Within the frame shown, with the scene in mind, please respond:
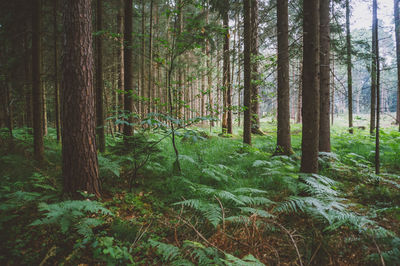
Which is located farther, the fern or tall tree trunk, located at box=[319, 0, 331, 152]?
tall tree trunk, located at box=[319, 0, 331, 152]

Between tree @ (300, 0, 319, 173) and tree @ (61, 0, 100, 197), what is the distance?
157 inches

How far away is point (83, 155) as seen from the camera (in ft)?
10.2

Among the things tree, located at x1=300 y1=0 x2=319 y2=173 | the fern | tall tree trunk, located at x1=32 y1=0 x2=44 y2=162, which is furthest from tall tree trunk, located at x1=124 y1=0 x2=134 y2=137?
tree, located at x1=300 y1=0 x2=319 y2=173

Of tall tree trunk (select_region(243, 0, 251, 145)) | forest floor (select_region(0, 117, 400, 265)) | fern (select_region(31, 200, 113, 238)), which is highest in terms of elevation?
tall tree trunk (select_region(243, 0, 251, 145))

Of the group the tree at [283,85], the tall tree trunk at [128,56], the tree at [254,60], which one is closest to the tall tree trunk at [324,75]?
the tree at [283,85]

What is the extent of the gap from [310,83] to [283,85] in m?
2.83

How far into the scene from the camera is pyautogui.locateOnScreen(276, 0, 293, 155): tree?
6.21 meters

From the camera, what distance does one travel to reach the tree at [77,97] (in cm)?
300

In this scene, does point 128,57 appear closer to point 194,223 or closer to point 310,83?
point 310,83

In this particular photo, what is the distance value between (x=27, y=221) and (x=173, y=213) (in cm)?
203

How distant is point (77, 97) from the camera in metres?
3.04

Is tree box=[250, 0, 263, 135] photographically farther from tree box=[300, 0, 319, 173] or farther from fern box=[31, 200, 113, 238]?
fern box=[31, 200, 113, 238]

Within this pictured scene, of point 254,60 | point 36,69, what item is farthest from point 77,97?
point 254,60

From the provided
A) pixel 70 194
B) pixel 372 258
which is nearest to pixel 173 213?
pixel 70 194
